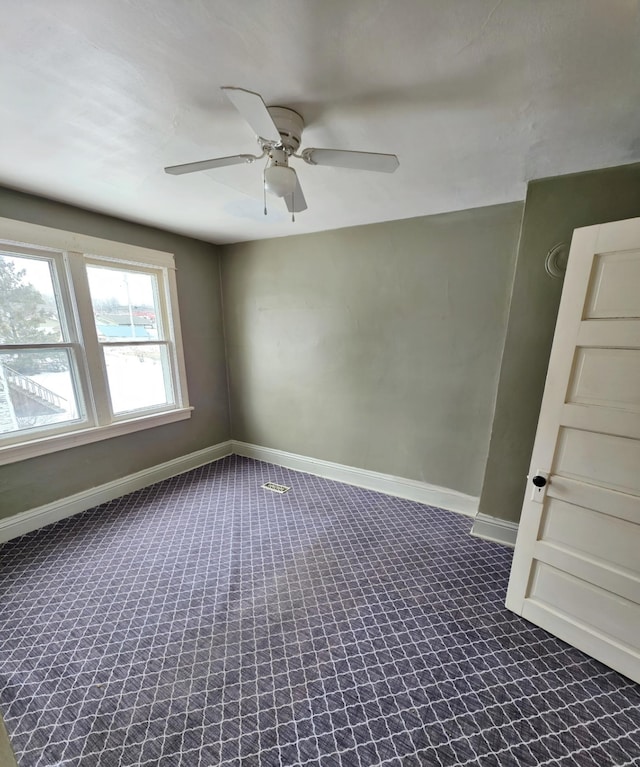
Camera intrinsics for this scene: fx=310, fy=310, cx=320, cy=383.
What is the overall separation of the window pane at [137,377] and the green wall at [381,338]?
0.84 metres

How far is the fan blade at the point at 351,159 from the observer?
1.25m

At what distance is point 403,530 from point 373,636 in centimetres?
93

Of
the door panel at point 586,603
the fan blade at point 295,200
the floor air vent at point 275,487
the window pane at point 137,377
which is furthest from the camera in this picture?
the floor air vent at point 275,487

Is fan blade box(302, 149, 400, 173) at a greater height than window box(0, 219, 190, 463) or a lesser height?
greater

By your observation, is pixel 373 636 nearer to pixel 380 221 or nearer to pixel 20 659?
pixel 20 659

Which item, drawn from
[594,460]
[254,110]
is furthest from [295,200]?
[594,460]

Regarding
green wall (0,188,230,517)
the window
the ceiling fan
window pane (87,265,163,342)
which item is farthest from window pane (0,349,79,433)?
the ceiling fan

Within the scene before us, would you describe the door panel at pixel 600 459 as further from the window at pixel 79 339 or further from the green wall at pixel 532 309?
the window at pixel 79 339

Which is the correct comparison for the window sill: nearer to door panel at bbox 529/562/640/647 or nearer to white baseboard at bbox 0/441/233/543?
white baseboard at bbox 0/441/233/543

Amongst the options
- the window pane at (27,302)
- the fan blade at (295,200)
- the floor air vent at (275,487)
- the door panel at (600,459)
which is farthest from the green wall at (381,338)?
the window pane at (27,302)

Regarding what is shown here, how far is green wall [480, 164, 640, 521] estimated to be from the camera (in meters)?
1.74

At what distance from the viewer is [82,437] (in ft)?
8.34

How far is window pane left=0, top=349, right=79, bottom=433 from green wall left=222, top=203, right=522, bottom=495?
1.63m

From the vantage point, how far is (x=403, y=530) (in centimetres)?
241
